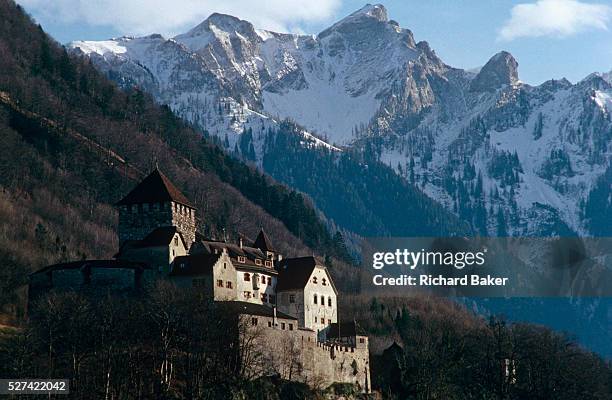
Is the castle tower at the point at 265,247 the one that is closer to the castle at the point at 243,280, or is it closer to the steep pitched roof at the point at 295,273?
the castle at the point at 243,280

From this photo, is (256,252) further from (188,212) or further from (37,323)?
(37,323)

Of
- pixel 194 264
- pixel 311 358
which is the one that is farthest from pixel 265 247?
pixel 311 358

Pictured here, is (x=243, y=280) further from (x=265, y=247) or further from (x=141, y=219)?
(x=265, y=247)

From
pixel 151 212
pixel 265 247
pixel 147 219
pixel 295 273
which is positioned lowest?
pixel 295 273

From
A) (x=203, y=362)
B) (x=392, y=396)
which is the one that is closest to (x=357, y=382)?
(x=392, y=396)

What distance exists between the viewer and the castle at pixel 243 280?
105938 mm

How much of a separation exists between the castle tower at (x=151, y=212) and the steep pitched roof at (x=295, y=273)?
957cm

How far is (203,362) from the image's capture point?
9738cm

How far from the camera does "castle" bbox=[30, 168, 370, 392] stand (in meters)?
106

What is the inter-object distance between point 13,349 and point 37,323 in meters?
8.94

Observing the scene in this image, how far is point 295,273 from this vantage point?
398ft

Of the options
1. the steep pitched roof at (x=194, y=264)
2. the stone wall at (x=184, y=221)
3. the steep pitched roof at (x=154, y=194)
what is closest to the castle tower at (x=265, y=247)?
the stone wall at (x=184, y=221)

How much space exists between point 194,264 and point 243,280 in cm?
623

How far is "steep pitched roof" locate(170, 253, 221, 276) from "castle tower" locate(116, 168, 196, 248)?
564 cm
